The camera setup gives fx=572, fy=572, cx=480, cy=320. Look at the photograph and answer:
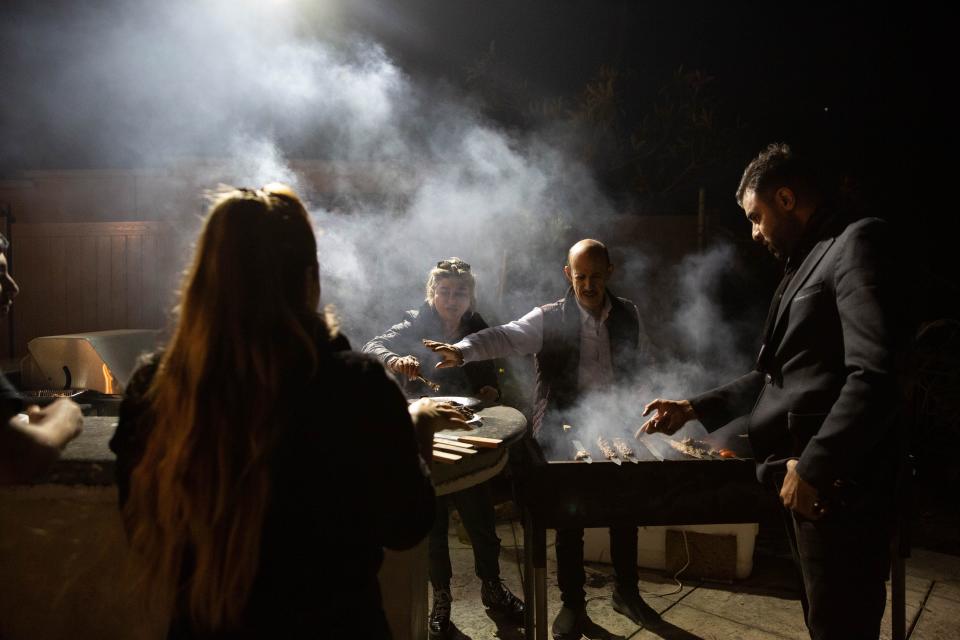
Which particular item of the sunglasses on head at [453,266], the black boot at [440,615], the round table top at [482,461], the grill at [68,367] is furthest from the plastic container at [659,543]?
the grill at [68,367]

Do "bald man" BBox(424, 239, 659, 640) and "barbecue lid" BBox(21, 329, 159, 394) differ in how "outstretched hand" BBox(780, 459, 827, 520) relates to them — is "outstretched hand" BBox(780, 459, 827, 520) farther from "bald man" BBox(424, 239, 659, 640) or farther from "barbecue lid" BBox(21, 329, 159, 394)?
"barbecue lid" BBox(21, 329, 159, 394)

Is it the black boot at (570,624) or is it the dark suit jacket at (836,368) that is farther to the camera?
the black boot at (570,624)

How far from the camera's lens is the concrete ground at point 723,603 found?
387 centimetres

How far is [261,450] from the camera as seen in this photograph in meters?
1.25

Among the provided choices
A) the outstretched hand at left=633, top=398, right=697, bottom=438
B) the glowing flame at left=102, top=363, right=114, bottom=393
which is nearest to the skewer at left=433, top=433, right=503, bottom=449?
the outstretched hand at left=633, top=398, right=697, bottom=438

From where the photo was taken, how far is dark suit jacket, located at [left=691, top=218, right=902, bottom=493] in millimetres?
1927

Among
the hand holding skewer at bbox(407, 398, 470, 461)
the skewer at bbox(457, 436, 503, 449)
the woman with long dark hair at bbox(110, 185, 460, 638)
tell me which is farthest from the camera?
the skewer at bbox(457, 436, 503, 449)

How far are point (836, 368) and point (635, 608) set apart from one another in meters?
2.58

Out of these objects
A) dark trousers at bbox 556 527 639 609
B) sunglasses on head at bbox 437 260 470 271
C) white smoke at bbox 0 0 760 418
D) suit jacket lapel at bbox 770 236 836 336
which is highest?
white smoke at bbox 0 0 760 418

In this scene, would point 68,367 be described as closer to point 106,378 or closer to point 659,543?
point 106,378

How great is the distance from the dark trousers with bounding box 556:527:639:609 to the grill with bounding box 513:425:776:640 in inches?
24.5

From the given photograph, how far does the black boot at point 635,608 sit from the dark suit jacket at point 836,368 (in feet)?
6.76

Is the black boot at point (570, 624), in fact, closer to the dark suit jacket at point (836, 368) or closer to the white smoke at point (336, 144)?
the dark suit jacket at point (836, 368)

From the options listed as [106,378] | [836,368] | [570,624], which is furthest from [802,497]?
[106,378]
